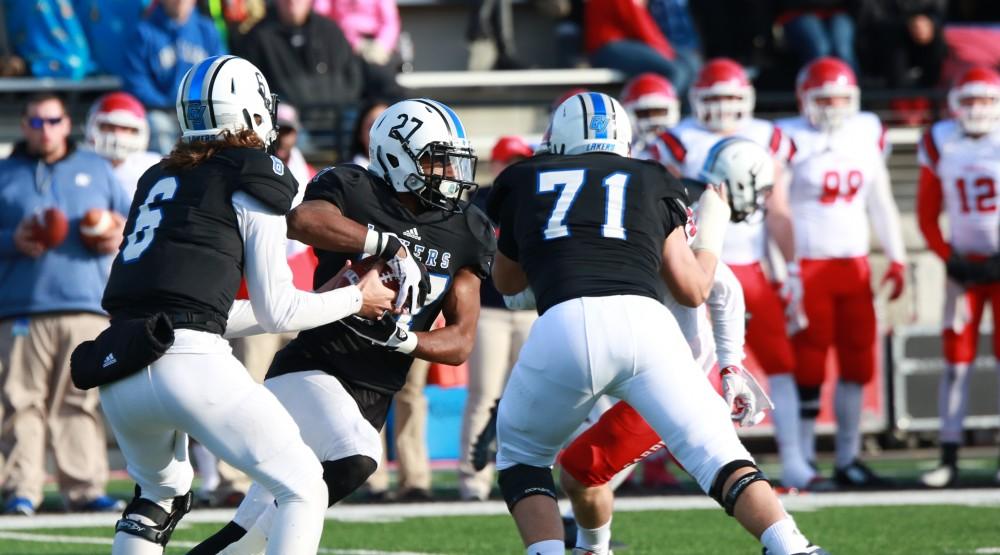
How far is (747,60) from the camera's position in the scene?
12570 mm

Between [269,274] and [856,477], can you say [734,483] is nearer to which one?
[269,274]

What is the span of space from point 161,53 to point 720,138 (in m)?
3.47

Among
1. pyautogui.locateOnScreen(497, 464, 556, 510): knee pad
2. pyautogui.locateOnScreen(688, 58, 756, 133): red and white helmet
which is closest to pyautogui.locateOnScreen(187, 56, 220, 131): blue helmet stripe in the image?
pyautogui.locateOnScreen(497, 464, 556, 510): knee pad

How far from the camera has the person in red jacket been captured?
38.5 feet

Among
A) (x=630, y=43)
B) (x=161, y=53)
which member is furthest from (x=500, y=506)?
(x=630, y=43)

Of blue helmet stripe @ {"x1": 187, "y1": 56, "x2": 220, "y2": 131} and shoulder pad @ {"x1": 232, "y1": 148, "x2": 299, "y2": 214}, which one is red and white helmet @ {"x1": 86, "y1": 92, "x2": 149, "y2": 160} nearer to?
blue helmet stripe @ {"x1": 187, "y1": 56, "x2": 220, "y2": 131}

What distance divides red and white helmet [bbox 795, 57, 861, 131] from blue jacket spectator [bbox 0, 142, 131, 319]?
3671mm

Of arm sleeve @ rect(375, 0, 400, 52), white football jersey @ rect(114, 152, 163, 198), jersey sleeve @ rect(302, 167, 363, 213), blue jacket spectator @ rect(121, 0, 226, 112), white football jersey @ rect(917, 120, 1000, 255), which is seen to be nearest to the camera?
jersey sleeve @ rect(302, 167, 363, 213)

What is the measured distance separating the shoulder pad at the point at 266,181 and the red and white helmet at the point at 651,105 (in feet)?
16.3

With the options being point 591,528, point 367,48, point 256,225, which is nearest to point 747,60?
point 367,48

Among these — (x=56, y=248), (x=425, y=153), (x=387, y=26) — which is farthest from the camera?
(x=387, y=26)

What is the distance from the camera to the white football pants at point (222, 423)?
430 centimetres

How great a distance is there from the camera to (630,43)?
11.9 meters

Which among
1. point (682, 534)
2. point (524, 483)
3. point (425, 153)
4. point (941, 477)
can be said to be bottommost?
point (941, 477)
